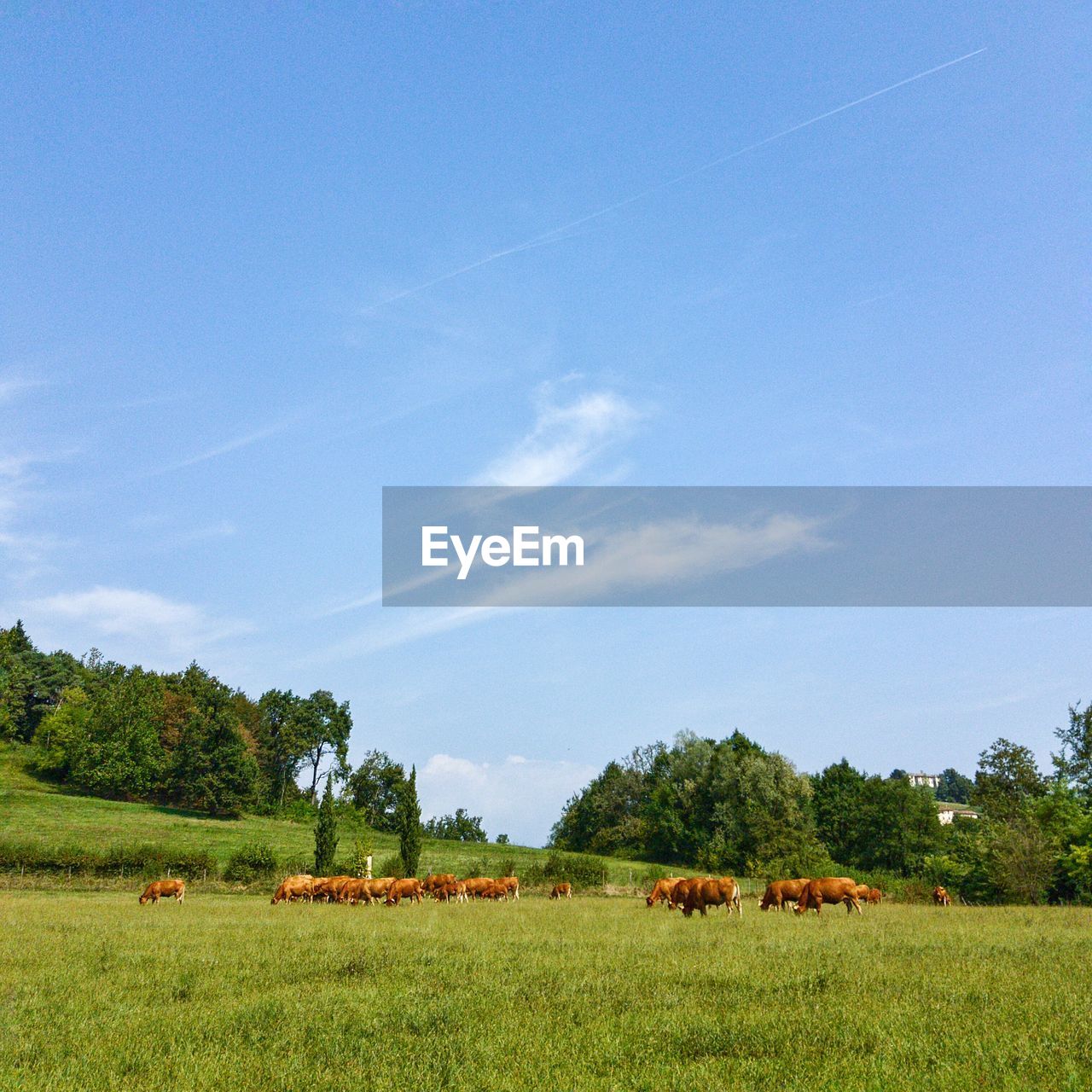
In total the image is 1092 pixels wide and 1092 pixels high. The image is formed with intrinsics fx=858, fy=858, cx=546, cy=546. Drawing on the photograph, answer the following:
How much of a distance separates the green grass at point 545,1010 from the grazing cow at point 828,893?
11024 mm

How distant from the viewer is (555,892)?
53.5m

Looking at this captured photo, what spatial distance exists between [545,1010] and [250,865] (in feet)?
165

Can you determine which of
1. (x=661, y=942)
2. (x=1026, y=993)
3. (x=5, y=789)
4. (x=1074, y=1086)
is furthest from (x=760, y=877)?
(x=5, y=789)

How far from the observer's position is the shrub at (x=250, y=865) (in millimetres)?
55531

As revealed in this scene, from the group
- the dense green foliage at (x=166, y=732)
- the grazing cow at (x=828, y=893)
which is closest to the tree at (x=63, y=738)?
the dense green foliage at (x=166, y=732)

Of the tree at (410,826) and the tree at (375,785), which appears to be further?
the tree at (375,785)

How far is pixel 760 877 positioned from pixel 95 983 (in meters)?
60.7

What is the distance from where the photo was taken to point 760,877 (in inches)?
2633

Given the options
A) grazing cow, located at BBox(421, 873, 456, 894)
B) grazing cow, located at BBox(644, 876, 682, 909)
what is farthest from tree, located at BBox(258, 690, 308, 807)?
grazing cow, located at BBox(644, 876, 682, 909)

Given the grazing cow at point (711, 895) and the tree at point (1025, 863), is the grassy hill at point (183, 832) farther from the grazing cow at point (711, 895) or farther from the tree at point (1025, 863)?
the grazing cow at point (711, 895)

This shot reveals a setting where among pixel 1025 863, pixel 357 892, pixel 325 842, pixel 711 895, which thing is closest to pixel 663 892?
pixel 711 895

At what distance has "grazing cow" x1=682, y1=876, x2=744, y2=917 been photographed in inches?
1328

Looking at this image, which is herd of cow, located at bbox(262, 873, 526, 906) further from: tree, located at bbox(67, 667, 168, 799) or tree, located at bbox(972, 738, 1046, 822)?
tree, located at bbox(67, 667, 168, 799)

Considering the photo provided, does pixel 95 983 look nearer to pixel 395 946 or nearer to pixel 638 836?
pixel 395 946
